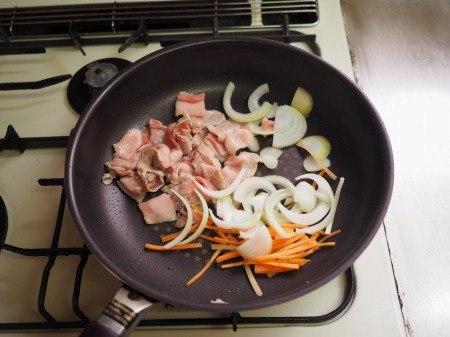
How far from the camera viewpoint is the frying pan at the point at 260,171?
0.86 m

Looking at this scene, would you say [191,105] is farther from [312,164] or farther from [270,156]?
[312,164]

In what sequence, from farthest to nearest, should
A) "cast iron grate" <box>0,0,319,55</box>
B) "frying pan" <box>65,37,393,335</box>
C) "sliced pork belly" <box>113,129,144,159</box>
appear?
"cast iron grate" <box>0,0,319,55</box>
"sliced pork belly" <box>113,129,144,159</box>
"frying pan" <box>65,37,393,335</box>

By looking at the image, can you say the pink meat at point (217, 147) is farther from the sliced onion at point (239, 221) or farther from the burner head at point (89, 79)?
the burner head at point (89, 79)

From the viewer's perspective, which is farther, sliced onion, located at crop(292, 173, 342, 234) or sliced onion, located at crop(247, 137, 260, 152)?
sliced onion, located at crop(247, 137, 260, 152)

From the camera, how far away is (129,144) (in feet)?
3.65

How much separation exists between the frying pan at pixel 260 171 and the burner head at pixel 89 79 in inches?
4.7

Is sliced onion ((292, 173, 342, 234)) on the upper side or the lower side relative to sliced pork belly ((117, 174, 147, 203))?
lower

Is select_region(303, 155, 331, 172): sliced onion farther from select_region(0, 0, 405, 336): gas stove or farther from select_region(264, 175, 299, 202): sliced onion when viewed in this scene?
select_region(0, 0, 405, 336): gas stove

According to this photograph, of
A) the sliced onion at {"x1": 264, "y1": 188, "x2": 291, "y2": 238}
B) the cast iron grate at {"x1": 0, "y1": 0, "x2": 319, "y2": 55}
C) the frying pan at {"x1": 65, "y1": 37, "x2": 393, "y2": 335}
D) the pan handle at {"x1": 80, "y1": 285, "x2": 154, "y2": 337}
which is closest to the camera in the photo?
the pan handle at {"x1": 80, "y1": 285, "x2": 154, "y2": 337}

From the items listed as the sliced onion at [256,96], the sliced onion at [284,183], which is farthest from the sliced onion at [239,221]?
the sliced onion at [256,96]

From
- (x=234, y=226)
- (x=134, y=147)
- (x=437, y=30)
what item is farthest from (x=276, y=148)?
(x=437, y=30)

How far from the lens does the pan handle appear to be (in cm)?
74

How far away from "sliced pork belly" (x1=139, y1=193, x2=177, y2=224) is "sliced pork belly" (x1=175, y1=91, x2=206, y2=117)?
0.86ft

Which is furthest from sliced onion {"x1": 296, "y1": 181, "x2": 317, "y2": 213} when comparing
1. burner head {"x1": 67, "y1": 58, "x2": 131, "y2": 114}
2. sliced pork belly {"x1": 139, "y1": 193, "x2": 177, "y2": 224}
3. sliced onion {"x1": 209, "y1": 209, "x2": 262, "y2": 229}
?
burner head {"x1": 67, "y1": 58, "x2": 131, "y2": 114}
